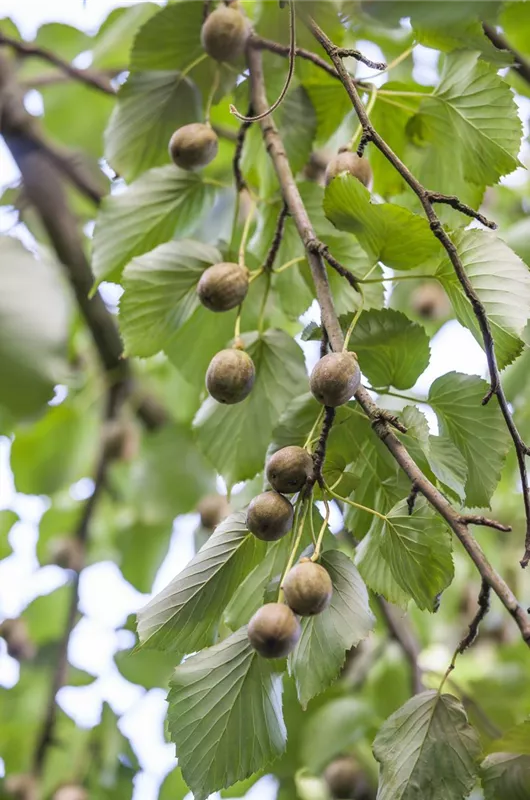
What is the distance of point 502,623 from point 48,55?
1556 millimetres

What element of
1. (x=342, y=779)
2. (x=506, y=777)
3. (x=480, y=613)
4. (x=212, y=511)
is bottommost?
(x=342, y=779)

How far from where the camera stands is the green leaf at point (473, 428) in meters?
0.60

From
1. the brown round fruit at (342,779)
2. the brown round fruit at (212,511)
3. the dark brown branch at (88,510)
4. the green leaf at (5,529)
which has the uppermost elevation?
the brown round fruit at (212,511)

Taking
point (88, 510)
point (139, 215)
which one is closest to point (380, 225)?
point (139, 215)

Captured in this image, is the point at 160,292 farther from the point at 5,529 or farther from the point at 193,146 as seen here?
the point at 5,529

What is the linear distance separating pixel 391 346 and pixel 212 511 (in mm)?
688

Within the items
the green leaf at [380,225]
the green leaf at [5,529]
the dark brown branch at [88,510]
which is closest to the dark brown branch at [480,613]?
the green leaf at [380,225]

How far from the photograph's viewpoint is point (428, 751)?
0.51m

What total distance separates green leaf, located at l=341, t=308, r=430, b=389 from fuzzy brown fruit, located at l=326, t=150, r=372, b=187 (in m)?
0.10

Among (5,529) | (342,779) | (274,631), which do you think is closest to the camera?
(274,631)

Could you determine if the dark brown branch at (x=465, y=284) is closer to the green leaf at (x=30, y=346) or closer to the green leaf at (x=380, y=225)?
the green leaf at (x=380, y=225)

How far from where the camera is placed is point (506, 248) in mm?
547

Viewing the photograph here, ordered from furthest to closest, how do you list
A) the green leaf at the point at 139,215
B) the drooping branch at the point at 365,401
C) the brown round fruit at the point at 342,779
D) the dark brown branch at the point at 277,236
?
1. the brown round fruit at the point at 342,779
2. the green leaf at the point at 139,215
3. the dark brown branch at the point at 277,236
4. the drooping branch at the point at 365,401

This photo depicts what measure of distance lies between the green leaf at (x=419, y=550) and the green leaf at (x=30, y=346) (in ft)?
0.71
